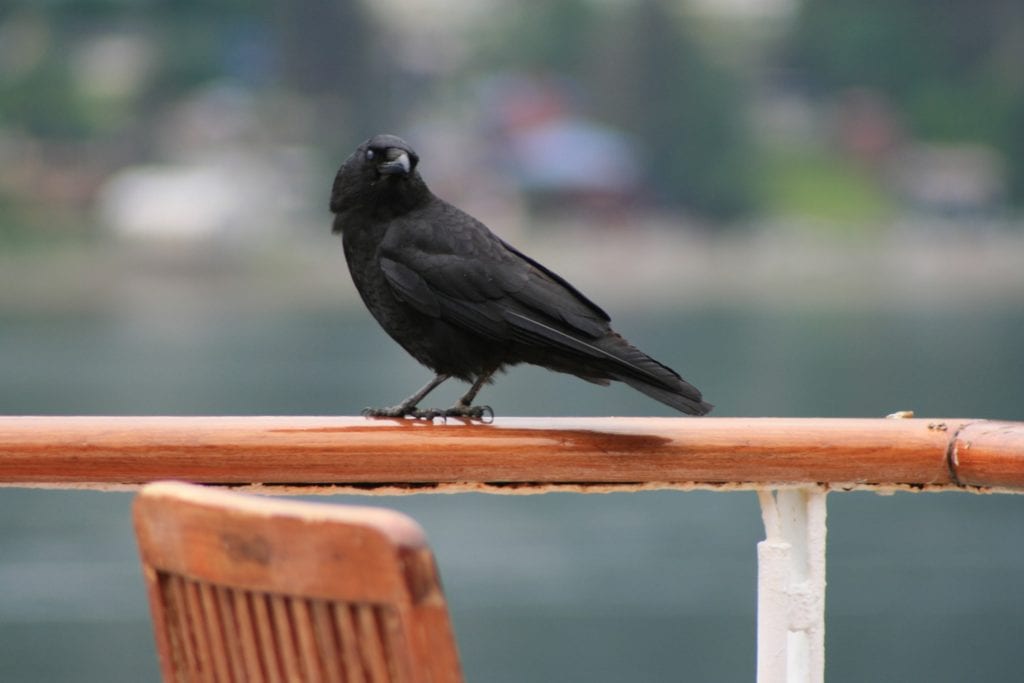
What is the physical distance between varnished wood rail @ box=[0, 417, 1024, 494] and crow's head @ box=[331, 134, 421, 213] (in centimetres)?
120

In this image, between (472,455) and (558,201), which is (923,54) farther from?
(472,455)

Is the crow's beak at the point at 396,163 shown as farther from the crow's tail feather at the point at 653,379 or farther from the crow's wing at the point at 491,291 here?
the crow's tail feather at the point at 653,379

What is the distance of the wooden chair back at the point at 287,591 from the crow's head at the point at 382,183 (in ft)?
6.22

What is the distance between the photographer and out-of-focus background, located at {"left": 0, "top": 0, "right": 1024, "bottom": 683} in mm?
35312

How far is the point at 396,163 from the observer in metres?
3.17

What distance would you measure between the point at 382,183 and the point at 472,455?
4.13ft

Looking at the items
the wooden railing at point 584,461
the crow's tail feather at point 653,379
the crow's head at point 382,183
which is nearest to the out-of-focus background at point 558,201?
the crow's head at point 382,183

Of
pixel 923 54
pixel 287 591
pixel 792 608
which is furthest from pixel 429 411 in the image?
pixel 923 54

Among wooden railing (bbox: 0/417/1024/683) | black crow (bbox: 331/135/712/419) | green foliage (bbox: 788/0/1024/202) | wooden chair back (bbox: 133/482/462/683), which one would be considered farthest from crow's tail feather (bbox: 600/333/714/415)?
green foliage (bbox: 788/0/1024/202)

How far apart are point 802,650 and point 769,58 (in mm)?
68499

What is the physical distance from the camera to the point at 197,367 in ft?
137

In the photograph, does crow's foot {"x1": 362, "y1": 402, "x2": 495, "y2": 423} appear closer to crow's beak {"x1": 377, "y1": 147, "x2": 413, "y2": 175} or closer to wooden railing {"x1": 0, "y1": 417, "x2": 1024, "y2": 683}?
crow's beak {"x1": 377, "y1": 147, "x2": 413, "y2": 175}

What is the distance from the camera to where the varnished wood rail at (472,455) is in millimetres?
1975

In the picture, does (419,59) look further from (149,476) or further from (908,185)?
(149,476)
